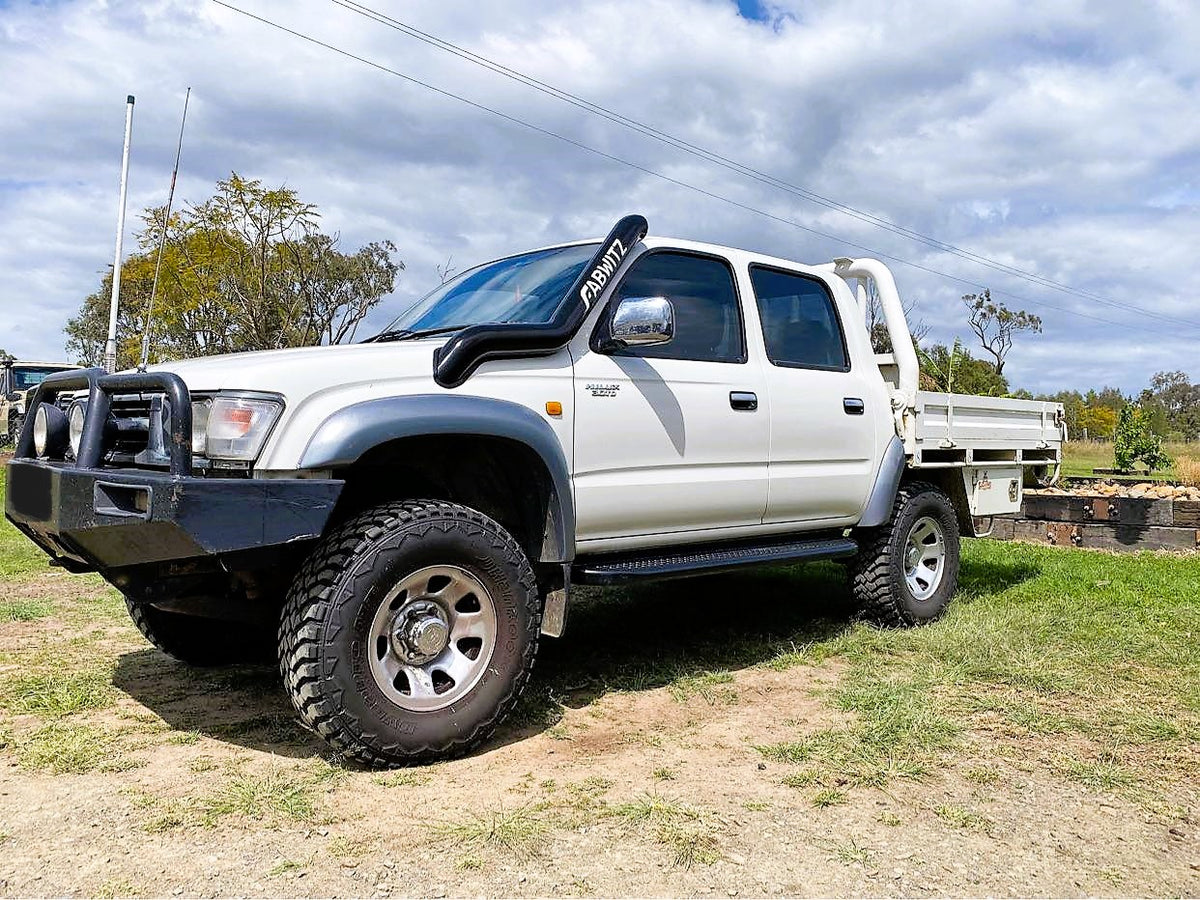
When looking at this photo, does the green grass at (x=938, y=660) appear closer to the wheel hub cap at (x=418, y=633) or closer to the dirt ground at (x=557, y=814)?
the dirt ground at (x=557, y=814)

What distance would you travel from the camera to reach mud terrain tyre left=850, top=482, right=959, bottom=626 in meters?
5.69

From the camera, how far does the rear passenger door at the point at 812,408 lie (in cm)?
496

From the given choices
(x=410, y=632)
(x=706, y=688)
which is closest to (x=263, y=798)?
(x=410, y=632)

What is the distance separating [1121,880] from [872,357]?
3.50 m

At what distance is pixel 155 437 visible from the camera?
3.35 metres

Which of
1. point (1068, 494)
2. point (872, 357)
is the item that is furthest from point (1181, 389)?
point (872, 357)

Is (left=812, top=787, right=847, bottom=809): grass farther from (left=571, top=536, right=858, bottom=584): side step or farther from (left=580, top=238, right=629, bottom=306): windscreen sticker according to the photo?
(left=580, top=238, right=629, bottom=306): windscreen sticker

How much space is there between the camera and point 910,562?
238 inches

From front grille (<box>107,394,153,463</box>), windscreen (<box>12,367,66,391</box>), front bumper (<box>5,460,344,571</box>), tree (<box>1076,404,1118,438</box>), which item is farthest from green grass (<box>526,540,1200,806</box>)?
tree (<box>1076,404,1118,438</box>)

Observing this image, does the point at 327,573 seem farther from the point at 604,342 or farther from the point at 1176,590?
the point at 1176,590

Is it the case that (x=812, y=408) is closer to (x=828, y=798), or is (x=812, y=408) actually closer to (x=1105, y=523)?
(x=828, y=798)

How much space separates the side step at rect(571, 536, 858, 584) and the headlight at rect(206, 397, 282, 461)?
1.43 metres

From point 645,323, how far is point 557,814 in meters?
1.82

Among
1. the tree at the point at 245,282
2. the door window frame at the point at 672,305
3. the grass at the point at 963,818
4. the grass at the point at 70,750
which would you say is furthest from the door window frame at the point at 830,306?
the tree at the point at 245,282
